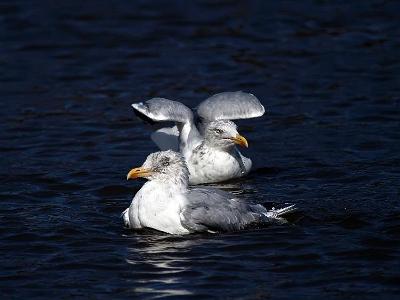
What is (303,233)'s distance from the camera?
10758mm

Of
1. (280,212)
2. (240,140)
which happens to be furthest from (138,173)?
(240,140)

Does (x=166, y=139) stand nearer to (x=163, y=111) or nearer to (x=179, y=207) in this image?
(x=163, y=111)

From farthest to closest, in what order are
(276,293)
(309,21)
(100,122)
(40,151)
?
(309,21)
(100,122)
(40,151)
(276,293)

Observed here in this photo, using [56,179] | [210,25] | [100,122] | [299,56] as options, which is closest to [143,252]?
[56,179]

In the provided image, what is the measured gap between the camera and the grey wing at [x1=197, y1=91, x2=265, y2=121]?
13719 millimetres

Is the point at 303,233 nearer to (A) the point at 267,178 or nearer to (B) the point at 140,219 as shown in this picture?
(B) the point at 140,219

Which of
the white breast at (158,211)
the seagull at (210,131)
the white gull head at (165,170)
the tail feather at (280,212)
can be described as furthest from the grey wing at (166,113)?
the white breast at (158,211)

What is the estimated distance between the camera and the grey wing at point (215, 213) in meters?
10.7

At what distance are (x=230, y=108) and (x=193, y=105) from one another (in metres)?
2.85

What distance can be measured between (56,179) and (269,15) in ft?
28.6

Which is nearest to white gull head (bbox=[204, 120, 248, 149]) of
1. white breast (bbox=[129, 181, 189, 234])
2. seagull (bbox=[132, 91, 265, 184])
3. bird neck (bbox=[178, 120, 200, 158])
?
seagull (bbox=[132, 91, 265, 184])

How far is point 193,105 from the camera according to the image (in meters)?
16.6

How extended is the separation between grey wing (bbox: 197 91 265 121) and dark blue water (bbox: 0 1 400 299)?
684 mm

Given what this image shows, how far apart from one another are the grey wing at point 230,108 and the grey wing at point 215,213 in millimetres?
2779
